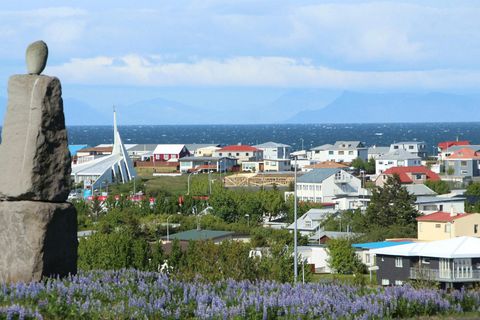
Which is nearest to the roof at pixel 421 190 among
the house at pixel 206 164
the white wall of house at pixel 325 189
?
the white wall of house at pixel 325 189

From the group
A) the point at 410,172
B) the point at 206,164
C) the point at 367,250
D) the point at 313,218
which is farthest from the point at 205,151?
the point at 367,250

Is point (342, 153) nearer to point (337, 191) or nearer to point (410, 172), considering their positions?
point (410, 172)

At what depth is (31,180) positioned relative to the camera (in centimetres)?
1514

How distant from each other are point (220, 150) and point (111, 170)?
33.9 meters

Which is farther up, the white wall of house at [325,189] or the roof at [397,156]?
the roof at [397,156]

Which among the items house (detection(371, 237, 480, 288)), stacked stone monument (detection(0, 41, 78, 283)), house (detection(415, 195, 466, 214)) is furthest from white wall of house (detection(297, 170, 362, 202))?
stacked stone monument (detection(0, 41, 78, 283))

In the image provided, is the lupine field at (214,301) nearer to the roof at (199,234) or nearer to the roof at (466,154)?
the roof at (199,234)

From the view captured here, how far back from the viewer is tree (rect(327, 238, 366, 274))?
47.2m

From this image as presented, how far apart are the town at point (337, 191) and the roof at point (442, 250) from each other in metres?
0.03

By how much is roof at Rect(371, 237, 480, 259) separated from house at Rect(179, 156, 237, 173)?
263 ft

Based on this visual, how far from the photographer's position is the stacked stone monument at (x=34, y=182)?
15.2 m

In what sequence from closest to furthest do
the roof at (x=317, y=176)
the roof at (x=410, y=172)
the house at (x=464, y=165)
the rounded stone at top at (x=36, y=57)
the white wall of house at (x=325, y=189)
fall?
the rounded stone at top at (x=36, y=57) → the white wall of house at (x=325, y=189) → the roof at (x=317, y=176) → the roof at (x=410, y=172) → the house at (x=464, y=165)

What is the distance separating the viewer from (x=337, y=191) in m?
88.9

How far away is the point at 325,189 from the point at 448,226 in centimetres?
3724
